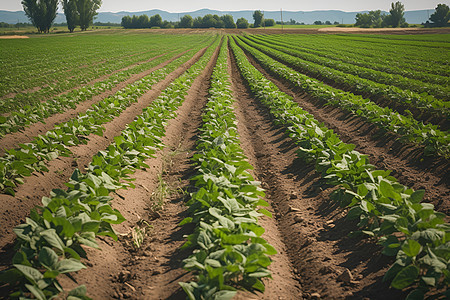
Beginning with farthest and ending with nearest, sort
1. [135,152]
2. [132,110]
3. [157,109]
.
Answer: [132,110], [157,109], [135,152]

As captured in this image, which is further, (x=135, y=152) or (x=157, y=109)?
(x=157, y=109)

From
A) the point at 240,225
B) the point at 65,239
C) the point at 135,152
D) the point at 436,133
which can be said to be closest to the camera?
the point at 65,239

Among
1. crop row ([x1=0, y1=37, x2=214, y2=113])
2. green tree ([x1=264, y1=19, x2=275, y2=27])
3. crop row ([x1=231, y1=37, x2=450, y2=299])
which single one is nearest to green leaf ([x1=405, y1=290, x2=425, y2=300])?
crop row ([x1=231, y1=37, x2=450, y2=299])

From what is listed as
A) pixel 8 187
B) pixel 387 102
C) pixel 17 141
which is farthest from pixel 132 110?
pixel 387 102

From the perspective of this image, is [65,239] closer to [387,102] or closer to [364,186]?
[364,186]

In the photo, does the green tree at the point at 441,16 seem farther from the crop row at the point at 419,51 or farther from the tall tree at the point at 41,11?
the tall tree at the point at 41,11

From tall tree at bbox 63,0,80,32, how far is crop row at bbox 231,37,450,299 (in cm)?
10388

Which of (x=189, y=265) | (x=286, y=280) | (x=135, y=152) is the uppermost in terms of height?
(x=135, y=152)

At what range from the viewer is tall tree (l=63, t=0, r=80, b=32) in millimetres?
89500

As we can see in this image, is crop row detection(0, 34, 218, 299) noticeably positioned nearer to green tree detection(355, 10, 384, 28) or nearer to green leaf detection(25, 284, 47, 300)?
green leaf detection(25, 284, 47, 300)

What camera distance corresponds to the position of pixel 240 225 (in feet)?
11.5

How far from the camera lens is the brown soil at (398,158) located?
18.5 ft

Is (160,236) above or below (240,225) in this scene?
below

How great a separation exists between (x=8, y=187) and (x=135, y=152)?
6.87 feet
